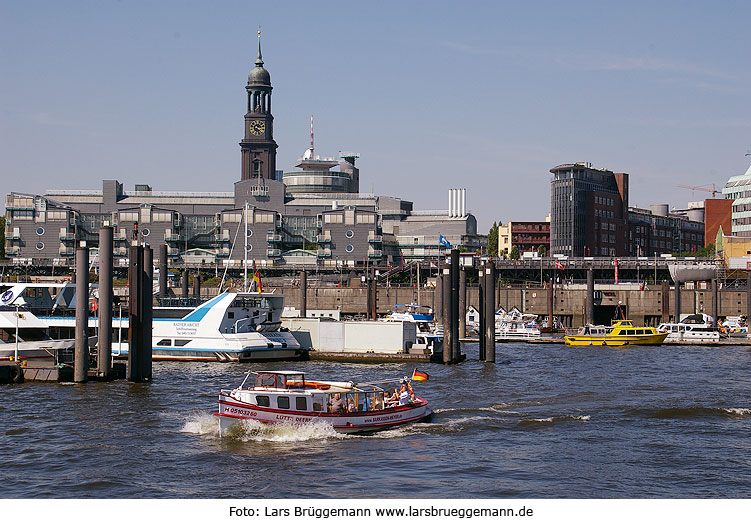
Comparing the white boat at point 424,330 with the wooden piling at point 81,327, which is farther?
the white boat at point 424,330

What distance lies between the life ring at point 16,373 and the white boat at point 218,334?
1495cm

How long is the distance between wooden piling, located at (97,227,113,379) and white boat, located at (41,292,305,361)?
53.9 feet

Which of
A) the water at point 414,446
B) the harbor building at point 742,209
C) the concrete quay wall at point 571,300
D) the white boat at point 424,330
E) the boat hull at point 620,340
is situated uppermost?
the harbor building at point 742,209

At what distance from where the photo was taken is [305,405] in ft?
129

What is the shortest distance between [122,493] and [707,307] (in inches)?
4142

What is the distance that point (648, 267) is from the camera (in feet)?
518

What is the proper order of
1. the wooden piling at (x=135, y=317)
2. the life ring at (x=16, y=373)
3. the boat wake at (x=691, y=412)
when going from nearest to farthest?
the boat wake at (x=691, y=412), the wooden piling at (x=135, y=317), the life ring at (x=16, y=373)

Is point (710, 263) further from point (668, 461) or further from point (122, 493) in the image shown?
point (122, 493)

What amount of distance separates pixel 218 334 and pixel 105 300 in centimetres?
1877

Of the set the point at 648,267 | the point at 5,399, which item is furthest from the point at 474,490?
the point at 648,267

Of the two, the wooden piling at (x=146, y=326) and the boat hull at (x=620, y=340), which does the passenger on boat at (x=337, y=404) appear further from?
the boat hull at (x=620, y=340)

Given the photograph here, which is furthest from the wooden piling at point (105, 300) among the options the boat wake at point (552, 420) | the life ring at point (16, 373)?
the boat wake at point (552, 420)

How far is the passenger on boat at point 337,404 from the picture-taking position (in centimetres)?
3997

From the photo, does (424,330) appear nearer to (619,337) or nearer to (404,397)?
(619,337)
